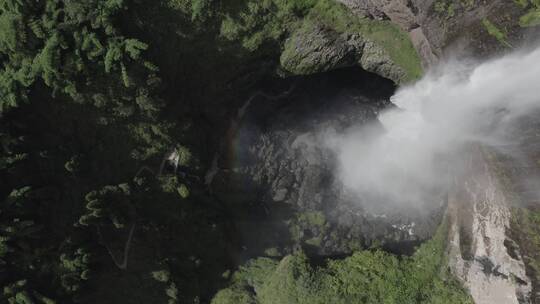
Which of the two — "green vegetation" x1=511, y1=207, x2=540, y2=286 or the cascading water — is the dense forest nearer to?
the cascading water

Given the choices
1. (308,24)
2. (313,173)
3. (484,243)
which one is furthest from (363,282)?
→ (308,24)

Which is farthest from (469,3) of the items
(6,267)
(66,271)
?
(6,267)

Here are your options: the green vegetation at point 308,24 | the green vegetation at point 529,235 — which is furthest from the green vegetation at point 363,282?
the green vegetation at point 308,24

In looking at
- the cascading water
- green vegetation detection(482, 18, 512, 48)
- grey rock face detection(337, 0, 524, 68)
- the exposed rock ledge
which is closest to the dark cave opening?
the cascading water

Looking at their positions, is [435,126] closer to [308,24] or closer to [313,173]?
[313,173]

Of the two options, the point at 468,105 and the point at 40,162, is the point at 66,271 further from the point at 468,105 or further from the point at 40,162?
the point at 468,105

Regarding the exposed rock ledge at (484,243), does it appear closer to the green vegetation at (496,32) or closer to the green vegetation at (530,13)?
the green vegetation at (496,32)
